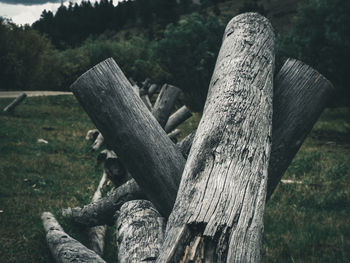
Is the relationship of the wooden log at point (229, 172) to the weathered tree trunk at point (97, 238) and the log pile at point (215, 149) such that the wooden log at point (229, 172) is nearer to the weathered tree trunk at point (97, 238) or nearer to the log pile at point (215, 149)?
the log pile at point (215, 149)

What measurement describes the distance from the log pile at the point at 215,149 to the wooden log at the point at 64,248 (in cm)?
2

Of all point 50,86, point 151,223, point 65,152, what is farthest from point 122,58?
point 151,223

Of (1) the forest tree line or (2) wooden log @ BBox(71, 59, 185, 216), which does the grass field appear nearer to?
(2) wooden log @ BBox(71, 59, 185, 216)

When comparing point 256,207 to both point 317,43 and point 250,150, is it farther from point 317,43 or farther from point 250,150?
point 317,43

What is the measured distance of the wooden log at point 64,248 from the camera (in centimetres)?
229

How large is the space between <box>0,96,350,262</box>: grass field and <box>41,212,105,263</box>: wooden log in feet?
0.67

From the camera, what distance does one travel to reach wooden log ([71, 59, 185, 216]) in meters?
1.99

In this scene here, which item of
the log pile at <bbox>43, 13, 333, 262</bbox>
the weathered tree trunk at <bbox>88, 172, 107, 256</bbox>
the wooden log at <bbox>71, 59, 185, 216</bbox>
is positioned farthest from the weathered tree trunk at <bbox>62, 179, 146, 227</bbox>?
the wooden log at <bbox>71, 59, 185, 216</bbox>

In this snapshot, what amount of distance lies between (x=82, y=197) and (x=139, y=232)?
3.01 metres

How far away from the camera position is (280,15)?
159ft

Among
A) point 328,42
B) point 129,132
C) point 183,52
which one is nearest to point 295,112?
point 129,132

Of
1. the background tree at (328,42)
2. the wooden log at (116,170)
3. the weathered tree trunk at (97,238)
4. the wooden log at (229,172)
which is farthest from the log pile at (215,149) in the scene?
→ the background tree at (328,42)

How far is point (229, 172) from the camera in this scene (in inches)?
58.4

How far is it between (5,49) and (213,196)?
23479mm
